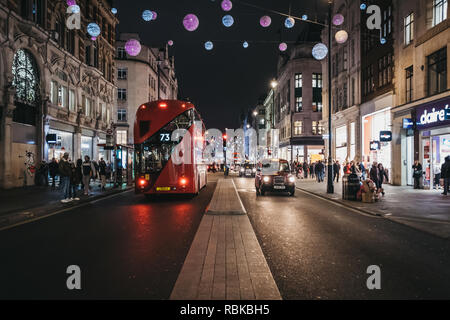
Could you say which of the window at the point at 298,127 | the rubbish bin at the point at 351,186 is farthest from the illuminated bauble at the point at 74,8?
the window at the point at 298,127

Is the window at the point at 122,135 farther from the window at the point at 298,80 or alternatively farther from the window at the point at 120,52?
the window at the point at 298,80

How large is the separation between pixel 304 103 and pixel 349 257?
5103cm

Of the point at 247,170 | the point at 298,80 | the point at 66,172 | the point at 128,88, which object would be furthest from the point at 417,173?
the point at 128,88

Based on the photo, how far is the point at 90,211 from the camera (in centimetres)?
1186

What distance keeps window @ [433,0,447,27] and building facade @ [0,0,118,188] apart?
76.5ft

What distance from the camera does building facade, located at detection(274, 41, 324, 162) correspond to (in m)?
53.3

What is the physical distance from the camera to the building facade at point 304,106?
175 feet

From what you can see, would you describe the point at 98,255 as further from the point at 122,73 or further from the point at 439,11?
the point at 122,73

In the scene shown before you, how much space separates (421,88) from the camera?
19.9 m

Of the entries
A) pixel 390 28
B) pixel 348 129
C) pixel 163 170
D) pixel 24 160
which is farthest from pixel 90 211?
pixel 348 129

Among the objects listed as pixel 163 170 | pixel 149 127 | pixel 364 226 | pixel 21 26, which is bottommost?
pixel 364 226

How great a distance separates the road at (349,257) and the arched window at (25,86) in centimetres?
1844

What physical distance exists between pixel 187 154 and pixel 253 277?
414 inches
